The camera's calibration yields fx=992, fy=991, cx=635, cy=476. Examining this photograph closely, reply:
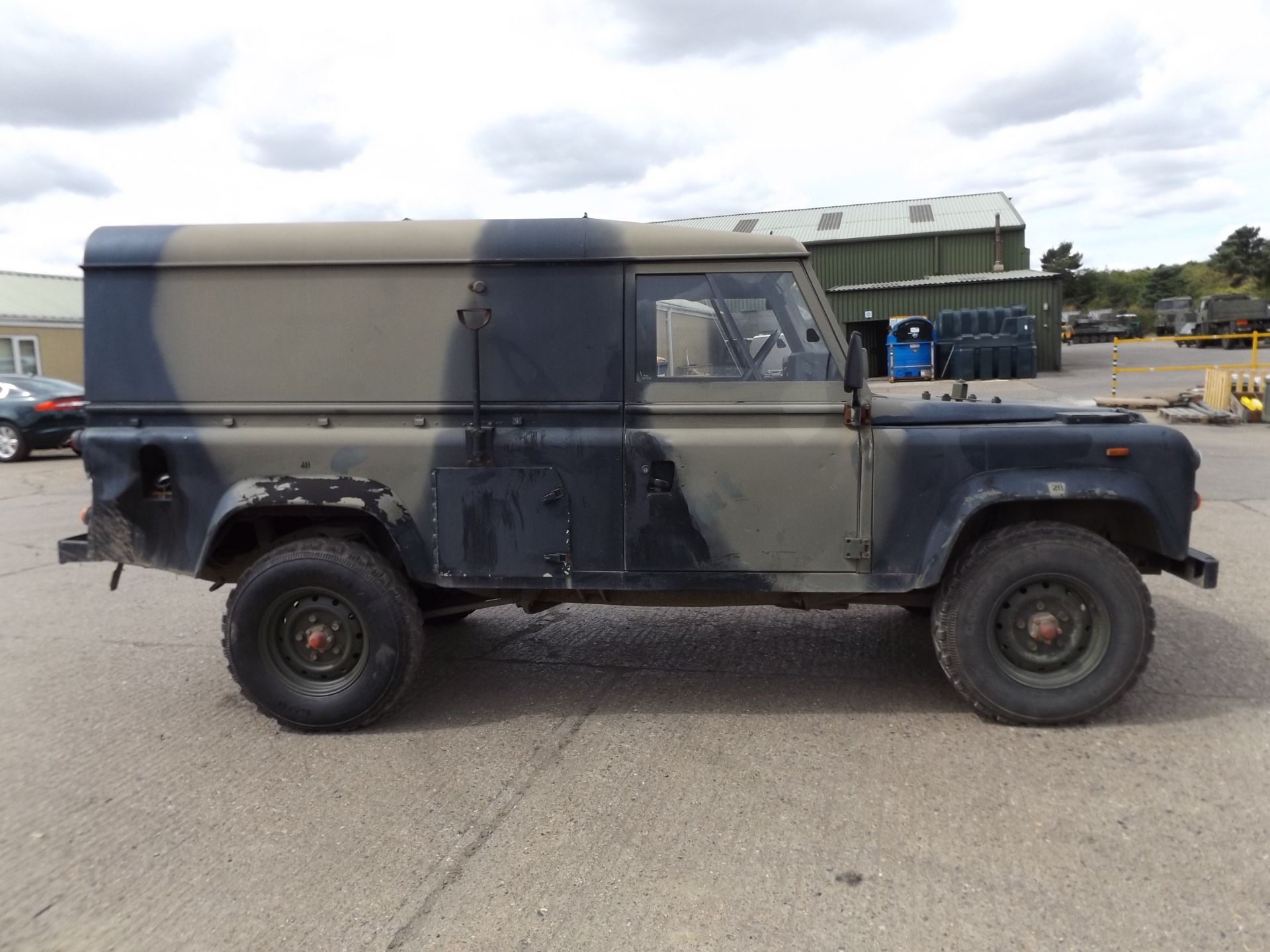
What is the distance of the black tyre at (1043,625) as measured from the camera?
4.19 metres

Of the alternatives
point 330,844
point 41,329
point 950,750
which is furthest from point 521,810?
point 41,329

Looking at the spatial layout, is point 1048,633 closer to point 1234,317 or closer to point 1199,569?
point 1199,569

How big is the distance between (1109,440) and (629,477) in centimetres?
203

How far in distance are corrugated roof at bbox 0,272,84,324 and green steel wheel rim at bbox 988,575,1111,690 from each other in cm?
2780

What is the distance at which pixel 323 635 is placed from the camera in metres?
4.44

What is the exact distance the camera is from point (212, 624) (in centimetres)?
632

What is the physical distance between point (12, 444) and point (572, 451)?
14.4 metres

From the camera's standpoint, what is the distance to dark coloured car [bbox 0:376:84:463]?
1519 centimetres

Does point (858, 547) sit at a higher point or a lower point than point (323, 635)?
higher

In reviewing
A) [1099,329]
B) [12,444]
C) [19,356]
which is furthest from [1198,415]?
[1099,329]

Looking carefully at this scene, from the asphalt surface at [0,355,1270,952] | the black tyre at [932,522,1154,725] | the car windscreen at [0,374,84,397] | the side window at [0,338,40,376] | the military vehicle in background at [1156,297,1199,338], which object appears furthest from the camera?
the military vehicle in background at [1156,297,1199,338]

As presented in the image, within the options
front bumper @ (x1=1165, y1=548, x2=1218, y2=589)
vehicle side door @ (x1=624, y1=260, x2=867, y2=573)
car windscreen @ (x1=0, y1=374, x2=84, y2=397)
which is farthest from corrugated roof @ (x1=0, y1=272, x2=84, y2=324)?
front bumper @ (x1=1165, y1=548, x2=1218, y2=589)

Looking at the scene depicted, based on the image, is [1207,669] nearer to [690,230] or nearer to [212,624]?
[690,230]

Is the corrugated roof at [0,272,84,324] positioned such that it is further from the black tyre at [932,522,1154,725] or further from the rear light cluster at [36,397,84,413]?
the black tyre at [932,522,1154,725]
